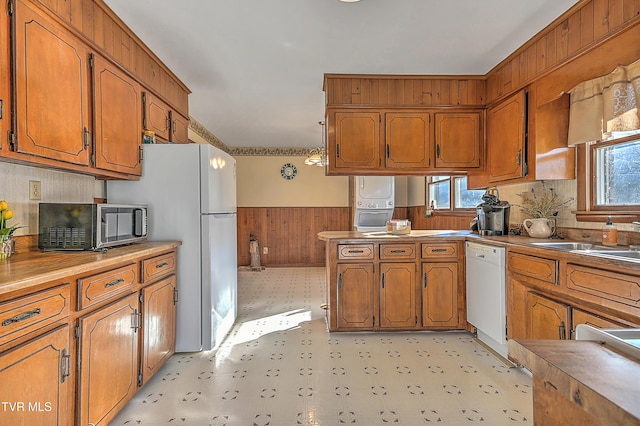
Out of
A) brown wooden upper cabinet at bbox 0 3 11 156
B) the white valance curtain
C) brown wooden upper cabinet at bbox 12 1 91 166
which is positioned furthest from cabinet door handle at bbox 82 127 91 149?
the white valance curtain

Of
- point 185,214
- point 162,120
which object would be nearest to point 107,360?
point 185,214

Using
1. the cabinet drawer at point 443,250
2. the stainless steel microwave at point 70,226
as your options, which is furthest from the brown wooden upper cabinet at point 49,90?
the cabinet drawer at point 443,250

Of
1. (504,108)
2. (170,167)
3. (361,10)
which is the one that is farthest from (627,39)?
(170,167)

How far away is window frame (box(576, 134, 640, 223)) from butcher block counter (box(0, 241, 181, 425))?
2.95 meters

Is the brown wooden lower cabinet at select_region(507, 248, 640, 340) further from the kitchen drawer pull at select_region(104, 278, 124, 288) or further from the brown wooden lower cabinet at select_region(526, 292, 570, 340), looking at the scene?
the kitchen drawer pull at select_region(104, 278, 124, 288)

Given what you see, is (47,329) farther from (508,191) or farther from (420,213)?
(420,213)

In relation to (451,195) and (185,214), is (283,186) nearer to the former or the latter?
(451,195)

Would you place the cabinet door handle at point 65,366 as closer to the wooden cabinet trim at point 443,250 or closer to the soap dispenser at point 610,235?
the wooden cabinet trim at point 443,250

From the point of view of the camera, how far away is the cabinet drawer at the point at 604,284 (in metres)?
1.46

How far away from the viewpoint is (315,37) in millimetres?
2400

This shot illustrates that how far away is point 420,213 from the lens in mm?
5281

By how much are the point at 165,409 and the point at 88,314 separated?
778 millimetres

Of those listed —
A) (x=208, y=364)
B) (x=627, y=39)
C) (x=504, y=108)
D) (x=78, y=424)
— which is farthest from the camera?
(x=504, y=108)

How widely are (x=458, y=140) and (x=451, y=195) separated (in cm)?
119
